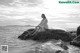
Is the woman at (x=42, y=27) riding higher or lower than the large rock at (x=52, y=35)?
higher

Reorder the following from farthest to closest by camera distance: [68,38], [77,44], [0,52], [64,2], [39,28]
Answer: [39,28]
[68,38]
[77,44]
[64,2]
[0,52]

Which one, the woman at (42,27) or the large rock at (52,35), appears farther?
the woman at (42,27)

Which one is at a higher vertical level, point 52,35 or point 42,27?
point 42,27

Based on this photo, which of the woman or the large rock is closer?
the large rock

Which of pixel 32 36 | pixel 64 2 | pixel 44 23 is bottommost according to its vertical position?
pixel 32 36

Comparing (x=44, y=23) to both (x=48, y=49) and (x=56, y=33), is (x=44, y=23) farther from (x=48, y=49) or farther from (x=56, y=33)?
(x=48, y=49)

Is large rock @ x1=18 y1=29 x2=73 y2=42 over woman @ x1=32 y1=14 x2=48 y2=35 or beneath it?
beneath

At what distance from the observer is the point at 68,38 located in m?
29.9

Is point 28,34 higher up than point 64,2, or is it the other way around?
point 64,2

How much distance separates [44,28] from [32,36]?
3.47 meters

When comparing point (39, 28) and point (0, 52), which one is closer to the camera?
point (0, 52)

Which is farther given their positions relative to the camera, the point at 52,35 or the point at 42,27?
the point at 42,27

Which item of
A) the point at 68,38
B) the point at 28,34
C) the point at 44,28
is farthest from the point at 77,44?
the point at 28,34

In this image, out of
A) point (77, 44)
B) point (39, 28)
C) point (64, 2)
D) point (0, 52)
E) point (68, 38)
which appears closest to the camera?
point (0, 52)
